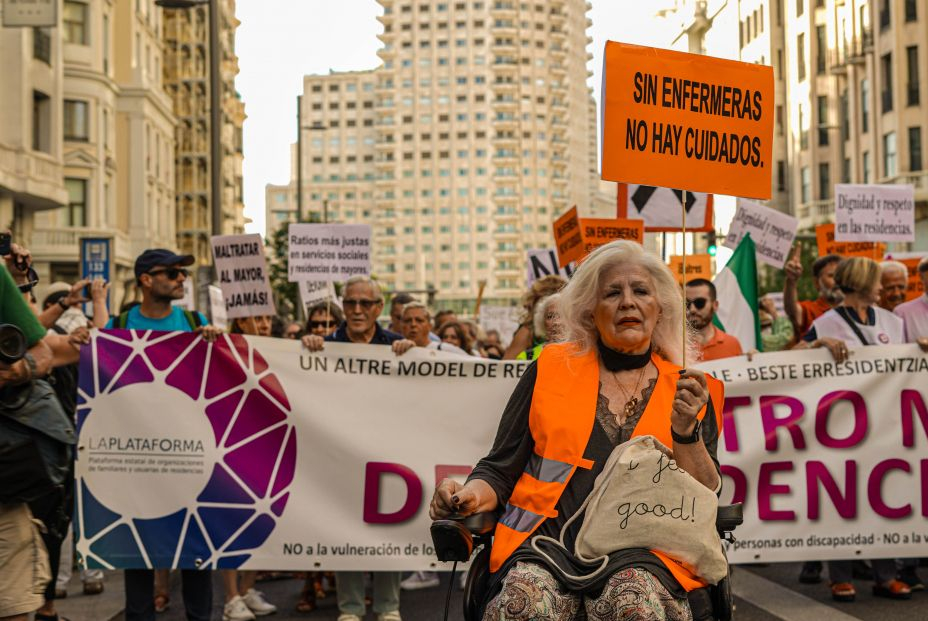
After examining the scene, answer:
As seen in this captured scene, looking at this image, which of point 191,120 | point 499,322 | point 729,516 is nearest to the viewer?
point 729,516

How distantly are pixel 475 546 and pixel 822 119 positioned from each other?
62737 millimetres

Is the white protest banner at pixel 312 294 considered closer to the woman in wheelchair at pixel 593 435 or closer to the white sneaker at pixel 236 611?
the white sneaker at pixel 236 611

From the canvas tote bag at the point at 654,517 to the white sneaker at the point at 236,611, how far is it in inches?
159

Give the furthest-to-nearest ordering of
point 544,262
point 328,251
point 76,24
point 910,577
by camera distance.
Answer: point 76,24
point 544,262
point 328,251
point 910,577

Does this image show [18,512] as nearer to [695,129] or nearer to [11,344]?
[11,344]

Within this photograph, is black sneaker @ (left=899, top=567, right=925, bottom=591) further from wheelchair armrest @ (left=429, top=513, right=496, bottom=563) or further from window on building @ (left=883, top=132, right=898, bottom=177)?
window on building @ (left=883, top=132, right=898, bottom=177)

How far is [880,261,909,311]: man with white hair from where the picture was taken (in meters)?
10.1

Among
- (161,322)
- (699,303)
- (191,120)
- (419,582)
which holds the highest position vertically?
(191,120)

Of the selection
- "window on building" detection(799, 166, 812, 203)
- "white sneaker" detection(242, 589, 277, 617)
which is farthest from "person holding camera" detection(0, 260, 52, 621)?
"window on building" detection(799, 166, 812, 203)

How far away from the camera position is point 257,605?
8.16 m

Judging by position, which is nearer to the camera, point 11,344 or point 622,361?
point 622,361

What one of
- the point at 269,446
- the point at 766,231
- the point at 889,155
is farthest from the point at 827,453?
the point at 889,155

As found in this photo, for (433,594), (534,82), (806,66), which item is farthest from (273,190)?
(433,594)

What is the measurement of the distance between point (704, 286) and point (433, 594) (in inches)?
110
